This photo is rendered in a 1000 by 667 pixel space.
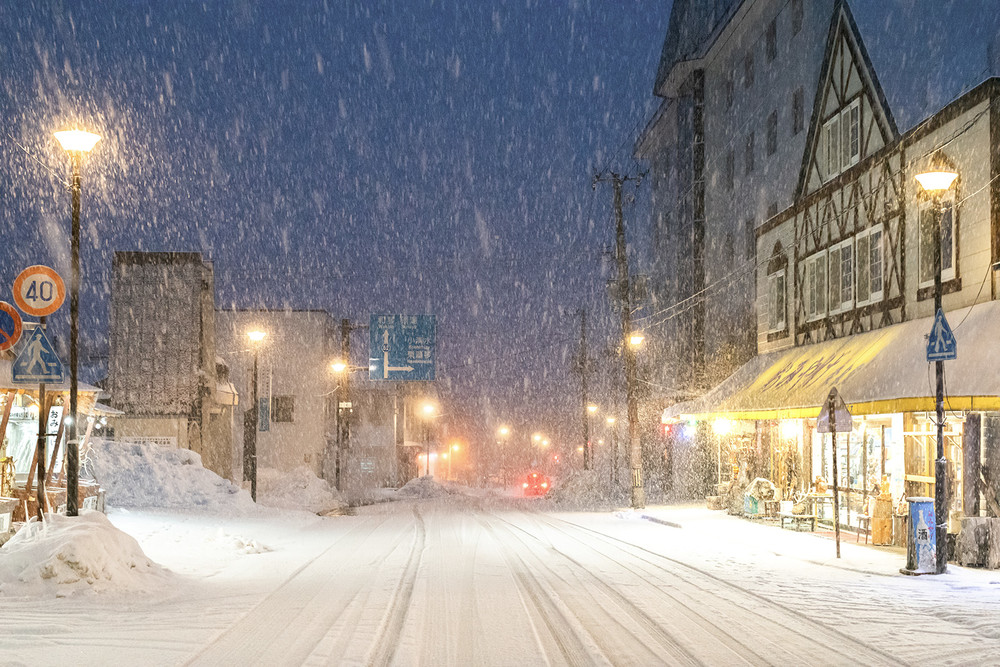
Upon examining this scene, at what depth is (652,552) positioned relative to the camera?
1853 cm

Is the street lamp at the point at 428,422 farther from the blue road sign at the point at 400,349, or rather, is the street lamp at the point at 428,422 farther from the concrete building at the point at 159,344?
the concrete building at the point at 159,344

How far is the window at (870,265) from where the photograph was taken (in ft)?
71.5

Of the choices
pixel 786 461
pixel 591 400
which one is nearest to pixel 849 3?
pixel 786 461

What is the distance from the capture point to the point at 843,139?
2509cm

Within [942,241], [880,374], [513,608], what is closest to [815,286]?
[942,241]

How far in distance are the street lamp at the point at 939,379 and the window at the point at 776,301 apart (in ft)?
41.1

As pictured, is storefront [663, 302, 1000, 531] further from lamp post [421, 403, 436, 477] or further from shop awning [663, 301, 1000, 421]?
lamp post [421, 403, 436, 477]

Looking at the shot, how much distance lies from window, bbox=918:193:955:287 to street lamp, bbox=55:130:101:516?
14.3 metres

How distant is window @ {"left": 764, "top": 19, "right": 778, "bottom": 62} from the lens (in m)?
38.6

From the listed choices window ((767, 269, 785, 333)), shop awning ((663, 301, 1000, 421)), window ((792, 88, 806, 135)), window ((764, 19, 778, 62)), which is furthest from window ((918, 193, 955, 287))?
window ((764, 19, 778, 62))

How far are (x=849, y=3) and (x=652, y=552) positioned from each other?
16055 millimetres

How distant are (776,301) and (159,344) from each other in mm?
25976

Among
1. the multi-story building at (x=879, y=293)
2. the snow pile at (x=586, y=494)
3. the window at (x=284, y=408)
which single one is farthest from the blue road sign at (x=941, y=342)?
the window at (x=284, y=408)

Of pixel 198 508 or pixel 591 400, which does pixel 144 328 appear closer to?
pixel 198 508
